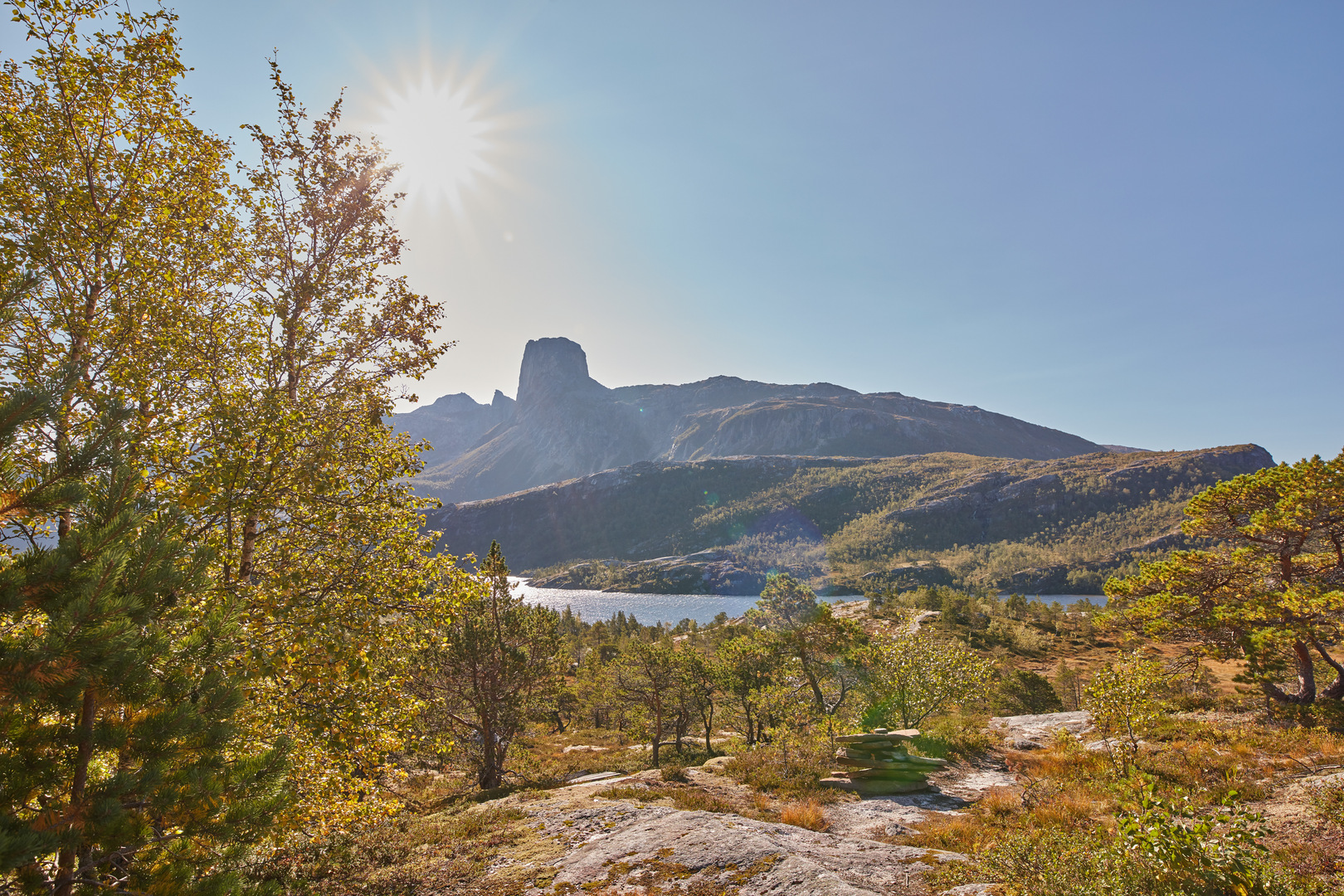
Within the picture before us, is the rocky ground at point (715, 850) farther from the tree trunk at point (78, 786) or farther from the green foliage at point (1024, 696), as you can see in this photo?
the green foliage at point (1024, 696)

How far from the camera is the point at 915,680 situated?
1185 inches

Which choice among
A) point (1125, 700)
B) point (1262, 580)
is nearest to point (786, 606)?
point (1125, 700)

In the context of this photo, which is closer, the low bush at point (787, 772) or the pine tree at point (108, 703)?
the pine tree at point (108, 703)

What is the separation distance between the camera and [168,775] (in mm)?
4410

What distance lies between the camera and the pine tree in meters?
3.79

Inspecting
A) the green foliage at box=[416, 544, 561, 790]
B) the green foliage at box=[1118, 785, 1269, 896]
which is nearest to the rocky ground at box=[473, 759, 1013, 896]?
the green foliage at box=[1118, 785, 1269, 896]

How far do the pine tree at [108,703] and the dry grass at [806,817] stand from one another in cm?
1340

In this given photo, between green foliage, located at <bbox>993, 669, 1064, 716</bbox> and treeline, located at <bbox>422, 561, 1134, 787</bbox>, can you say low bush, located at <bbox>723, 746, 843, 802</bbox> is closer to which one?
treeline, located at <bbox>422, 561, 1134, 787</bbox>

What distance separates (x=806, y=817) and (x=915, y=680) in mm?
19384

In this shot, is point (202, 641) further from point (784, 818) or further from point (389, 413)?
point (784, 818)

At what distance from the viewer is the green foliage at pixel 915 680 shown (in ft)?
97.4

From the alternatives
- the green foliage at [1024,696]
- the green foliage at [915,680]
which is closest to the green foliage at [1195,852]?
the green foliage at [915,680]

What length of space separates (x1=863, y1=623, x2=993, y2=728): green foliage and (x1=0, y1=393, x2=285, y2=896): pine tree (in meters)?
32.2

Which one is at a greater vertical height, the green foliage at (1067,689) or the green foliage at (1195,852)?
the green foliage at (1195,852)
